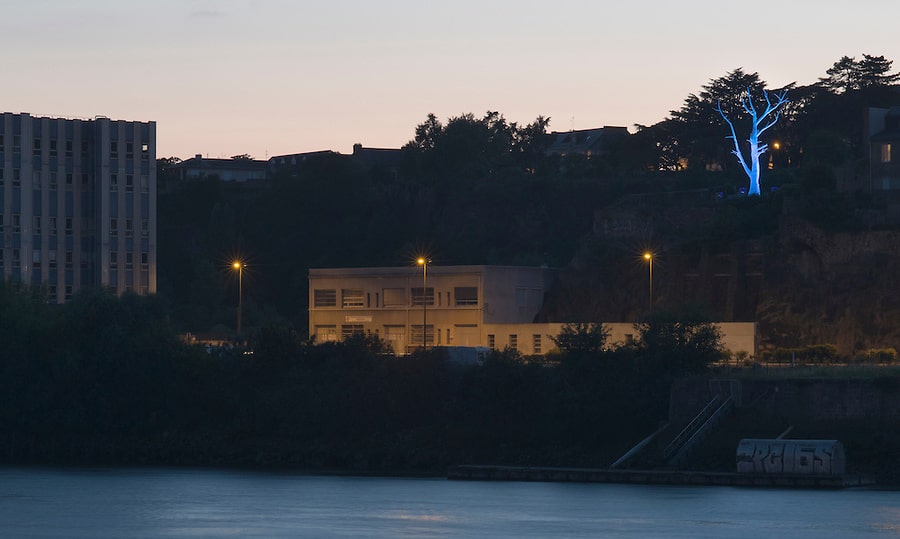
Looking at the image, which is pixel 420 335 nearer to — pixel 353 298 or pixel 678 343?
pixel 353 298

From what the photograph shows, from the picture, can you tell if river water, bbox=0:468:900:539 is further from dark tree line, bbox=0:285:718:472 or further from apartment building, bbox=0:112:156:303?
apartment building, bbox=0:112:156:303

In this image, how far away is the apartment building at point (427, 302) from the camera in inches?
4016

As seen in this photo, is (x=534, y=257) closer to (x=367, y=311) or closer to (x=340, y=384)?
(x=367, y=311)

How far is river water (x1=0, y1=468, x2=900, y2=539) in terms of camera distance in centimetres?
5412

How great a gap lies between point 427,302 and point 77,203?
3390cm

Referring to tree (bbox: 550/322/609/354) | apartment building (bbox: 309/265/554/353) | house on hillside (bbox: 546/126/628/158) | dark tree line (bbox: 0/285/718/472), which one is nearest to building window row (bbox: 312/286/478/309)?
apartment building (bbox: 309/265/554/353)

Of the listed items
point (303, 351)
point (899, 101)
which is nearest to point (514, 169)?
point (899, 101)

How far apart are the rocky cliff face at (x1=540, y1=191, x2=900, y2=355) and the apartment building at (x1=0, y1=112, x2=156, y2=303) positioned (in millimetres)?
35811

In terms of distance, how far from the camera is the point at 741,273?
3937 inches

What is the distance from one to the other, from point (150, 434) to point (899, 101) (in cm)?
7538

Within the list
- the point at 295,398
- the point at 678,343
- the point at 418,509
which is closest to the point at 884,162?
the point at 678,343

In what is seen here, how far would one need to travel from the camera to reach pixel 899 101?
438 feet

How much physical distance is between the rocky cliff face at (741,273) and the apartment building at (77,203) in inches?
1410

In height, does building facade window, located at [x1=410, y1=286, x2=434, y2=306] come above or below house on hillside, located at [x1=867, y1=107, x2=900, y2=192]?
below
